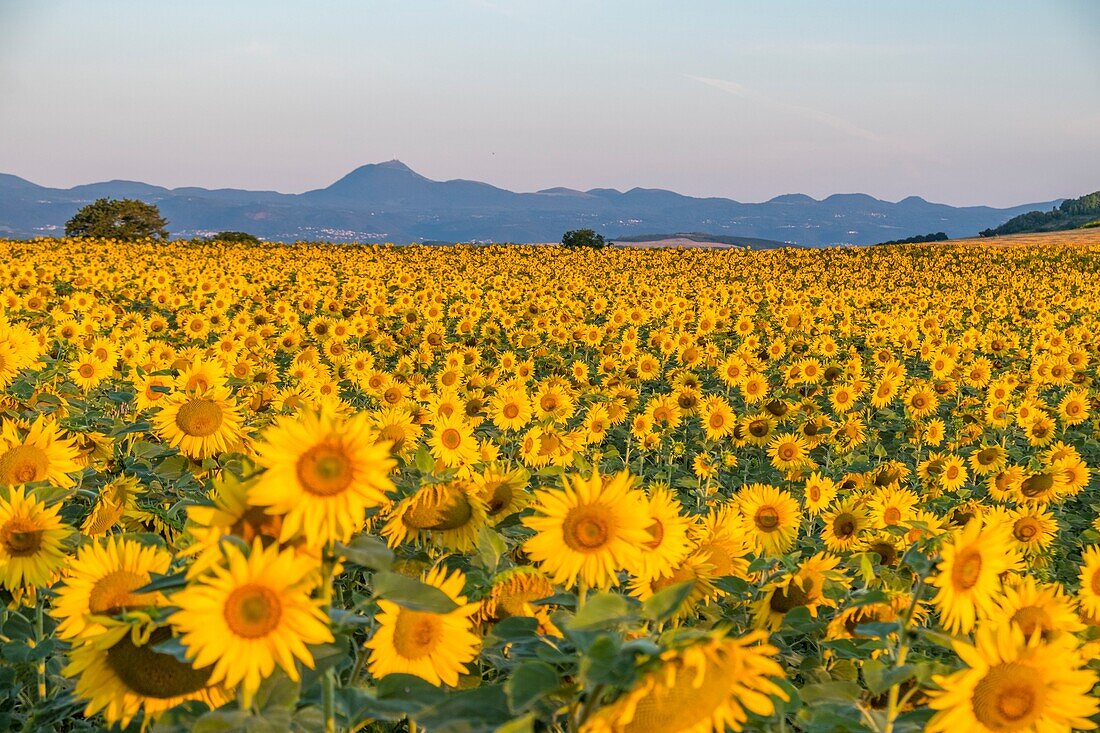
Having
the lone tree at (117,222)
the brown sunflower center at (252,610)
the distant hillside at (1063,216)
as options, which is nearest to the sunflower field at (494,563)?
the brown sunflower center at (252,610)

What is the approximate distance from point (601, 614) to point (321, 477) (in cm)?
67

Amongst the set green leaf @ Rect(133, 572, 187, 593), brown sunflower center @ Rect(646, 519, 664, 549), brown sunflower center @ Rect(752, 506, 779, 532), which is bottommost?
brown sunflower center @ Rect(752, 506, 779, 532)

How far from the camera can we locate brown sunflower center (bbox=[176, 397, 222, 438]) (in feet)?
11.8

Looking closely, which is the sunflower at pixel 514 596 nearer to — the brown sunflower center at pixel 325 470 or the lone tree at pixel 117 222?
the brown sunflower center at pixel 325 470

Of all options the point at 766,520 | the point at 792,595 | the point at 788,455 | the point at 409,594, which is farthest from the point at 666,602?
the point at 788,455

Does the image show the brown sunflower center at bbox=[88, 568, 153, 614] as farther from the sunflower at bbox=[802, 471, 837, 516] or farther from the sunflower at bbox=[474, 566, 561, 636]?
the sunflower at bbox=[802, 471, 837, 516]

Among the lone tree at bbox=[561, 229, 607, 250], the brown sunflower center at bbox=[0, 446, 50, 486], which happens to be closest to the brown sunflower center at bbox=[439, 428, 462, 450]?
the brown sunflower center at bbox=[0, 446, 50, 486]

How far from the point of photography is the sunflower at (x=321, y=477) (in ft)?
4.78

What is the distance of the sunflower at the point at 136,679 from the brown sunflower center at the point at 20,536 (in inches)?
42.6

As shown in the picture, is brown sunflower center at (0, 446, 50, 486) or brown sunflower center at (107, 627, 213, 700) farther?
brown sunflower center at (0, 446, 50, 486)

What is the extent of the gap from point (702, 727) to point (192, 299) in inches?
634

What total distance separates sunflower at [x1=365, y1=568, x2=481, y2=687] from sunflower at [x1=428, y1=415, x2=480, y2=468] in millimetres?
2707

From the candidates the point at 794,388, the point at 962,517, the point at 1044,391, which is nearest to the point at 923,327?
the point at 1044,391

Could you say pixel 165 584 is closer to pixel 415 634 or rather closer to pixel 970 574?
pixel 415 634
